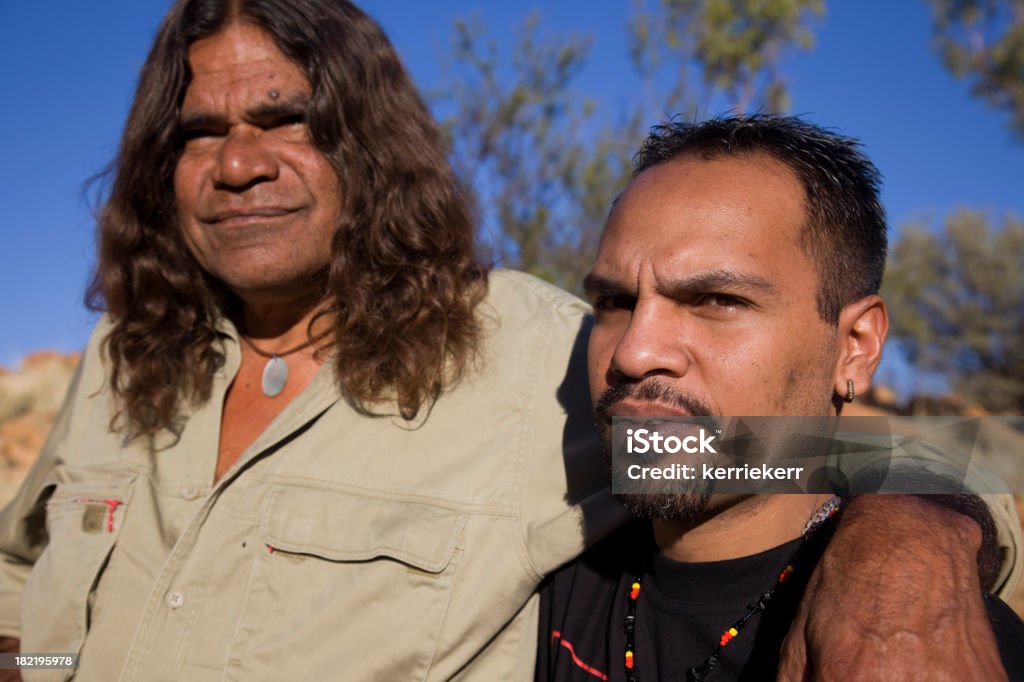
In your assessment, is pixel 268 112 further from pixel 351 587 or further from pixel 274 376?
pixel 351 587

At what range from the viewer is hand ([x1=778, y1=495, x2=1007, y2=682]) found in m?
1.31

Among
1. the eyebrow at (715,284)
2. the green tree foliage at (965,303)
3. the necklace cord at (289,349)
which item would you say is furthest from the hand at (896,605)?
the green tree foliage at (965,303)

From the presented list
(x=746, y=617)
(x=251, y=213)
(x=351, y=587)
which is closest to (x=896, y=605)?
(x=746, y=617)

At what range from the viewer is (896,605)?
1.37 meters

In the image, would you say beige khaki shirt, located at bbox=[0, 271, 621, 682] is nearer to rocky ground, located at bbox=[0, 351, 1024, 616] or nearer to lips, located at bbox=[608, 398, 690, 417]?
lips, located at bbox=[608, 398, 690, 417]

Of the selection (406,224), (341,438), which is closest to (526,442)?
(341,438)

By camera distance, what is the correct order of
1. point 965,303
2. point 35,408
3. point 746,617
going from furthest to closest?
point 965,303 < point 35,408 < point 746,617

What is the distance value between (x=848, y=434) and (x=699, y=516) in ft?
1.34

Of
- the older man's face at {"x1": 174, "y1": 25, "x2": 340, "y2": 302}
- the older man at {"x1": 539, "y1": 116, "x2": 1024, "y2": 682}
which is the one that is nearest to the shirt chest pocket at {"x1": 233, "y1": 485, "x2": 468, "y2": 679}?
the older man at {"x1": 539, "y1": 116, "x2": 1024, "y2": 682}

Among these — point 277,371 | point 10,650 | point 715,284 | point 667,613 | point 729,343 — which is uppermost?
point 715,284

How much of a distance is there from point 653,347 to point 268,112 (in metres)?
1.63

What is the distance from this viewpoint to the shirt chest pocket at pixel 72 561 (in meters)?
2.65

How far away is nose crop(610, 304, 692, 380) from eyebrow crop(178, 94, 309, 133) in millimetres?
1499

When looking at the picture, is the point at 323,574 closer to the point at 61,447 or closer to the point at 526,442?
the point at 526,442
